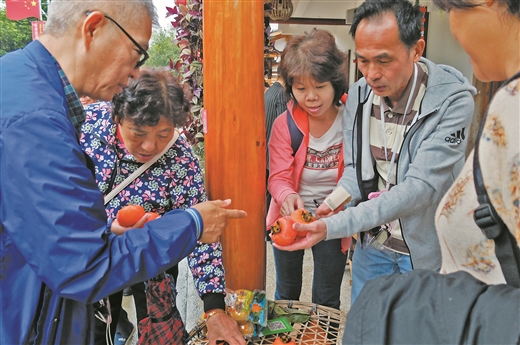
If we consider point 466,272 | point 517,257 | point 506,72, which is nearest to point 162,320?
point 466,272

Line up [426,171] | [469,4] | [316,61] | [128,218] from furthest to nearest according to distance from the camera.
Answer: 1. [316,61]
2. [426,171]
3. [128,218]
4. [469,4]

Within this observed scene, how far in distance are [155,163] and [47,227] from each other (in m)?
0.87

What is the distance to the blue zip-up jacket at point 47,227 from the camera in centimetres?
102

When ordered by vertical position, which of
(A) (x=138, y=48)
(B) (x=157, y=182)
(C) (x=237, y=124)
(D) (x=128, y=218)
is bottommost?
(D) (x=128, y=218)

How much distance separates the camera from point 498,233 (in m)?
0.86

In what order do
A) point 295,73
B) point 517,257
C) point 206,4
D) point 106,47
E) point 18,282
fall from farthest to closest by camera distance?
1. point 295,73
2. point 206,4
3. point 106,47
4. point 18,282
5. point 517,257

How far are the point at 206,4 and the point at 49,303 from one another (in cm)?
118

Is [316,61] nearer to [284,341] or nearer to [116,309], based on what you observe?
[284,341]

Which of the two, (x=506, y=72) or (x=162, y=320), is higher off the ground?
(x=506, y=72)

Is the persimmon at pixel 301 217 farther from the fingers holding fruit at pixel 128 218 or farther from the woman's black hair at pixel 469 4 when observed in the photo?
the woman's black hair at pixel 469 4

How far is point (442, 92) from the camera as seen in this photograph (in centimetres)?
184

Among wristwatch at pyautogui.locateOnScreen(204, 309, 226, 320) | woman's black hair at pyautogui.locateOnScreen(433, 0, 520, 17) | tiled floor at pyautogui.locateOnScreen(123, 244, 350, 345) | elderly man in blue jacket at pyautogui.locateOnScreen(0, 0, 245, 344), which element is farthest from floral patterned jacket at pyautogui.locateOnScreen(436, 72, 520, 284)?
tiled floor at pyautogui.locateOnScreen(123, 244, 350, 345)

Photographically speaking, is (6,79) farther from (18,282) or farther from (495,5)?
(495,5)

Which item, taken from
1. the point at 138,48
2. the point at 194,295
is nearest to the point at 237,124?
the point at 138,48
